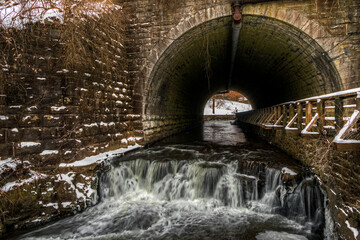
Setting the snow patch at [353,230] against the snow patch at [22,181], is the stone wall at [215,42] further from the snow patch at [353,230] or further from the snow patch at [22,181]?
the snow patch at [353,230]

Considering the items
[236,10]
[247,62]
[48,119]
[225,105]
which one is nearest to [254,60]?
[247,62]

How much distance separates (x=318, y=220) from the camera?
4.18m

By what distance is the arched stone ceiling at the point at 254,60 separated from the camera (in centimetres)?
689

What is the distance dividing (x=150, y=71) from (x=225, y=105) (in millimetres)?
35316

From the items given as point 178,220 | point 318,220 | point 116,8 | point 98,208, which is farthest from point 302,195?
point 116,8

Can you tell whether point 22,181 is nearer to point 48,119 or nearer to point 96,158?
point 48,119

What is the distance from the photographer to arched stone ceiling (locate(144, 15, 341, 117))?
6.89m

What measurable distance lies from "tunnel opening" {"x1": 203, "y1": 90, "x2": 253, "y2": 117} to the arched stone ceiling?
24.8m

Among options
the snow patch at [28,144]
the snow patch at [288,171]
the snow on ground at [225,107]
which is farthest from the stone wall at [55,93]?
Result: the snow on ground at [225,107]

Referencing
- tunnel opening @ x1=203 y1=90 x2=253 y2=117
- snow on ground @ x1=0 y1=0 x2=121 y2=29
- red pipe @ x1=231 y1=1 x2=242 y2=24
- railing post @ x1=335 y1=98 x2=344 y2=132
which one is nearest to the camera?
railing post @ x1=335 y1=98 x2=344 y2=132

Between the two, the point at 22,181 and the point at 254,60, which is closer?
the point at 22,181

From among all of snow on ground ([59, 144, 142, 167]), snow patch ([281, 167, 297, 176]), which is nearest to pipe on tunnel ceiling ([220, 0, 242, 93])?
snow patch ([281, 167, 297, 176])

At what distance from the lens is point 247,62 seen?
434 inches

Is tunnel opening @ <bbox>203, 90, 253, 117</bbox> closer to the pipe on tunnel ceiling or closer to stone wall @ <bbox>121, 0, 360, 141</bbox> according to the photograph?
A: the pipe on tunnel ceiling
